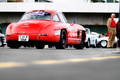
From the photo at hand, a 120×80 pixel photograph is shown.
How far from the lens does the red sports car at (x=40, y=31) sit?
1404 centimetres

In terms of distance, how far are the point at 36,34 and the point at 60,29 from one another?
104cm

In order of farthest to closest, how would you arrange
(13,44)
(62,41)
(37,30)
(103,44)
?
(103,44), (13,44), (62,41), (37,30)

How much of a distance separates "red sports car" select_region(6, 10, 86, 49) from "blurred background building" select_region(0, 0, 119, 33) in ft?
93.9

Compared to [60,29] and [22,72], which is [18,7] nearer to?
[60,29]

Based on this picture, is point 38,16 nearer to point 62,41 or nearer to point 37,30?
point 37,30

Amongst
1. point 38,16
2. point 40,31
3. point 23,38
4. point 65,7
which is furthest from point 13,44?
point 65,7

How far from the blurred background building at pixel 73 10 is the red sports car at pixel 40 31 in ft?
93.9

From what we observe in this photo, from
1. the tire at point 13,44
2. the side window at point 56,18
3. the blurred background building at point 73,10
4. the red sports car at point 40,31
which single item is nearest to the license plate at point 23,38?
the red sports car at point 40,31

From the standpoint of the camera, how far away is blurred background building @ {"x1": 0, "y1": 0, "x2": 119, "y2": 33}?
4397 centimetres

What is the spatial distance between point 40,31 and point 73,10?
1199 inches

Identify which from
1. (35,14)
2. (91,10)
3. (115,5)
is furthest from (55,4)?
(35,14)

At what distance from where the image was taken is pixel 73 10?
145 ft

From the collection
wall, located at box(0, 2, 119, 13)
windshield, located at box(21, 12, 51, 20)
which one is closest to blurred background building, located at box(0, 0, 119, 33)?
wall, located at box(0, 2, 119, 13)

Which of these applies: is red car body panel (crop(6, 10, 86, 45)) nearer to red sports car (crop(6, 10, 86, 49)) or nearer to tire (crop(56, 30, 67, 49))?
red sports car (crop(6, 10, 86, 49))
